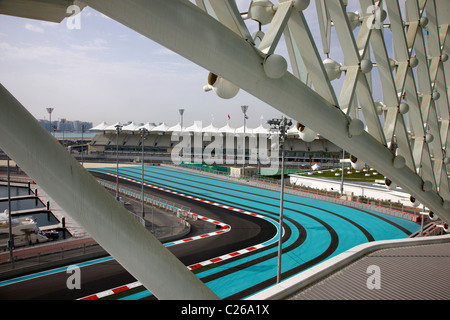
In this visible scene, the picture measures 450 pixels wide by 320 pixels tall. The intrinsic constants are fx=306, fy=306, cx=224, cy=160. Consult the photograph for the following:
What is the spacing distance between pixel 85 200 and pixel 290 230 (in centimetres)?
2022

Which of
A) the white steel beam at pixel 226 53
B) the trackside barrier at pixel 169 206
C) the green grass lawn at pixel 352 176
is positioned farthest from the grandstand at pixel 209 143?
the white steel beam at pixel 226 53

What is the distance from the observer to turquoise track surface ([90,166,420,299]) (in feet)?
45.3

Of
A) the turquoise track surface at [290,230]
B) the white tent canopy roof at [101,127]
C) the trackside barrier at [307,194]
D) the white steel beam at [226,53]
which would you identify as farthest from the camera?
the white tent canopy roof at [101,127]

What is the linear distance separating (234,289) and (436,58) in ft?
35.1

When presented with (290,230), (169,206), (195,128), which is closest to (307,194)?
(290,230)

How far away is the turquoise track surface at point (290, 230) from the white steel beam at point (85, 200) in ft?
35.6

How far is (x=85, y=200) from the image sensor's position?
1774 mm

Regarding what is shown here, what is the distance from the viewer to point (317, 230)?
2092 centimetres

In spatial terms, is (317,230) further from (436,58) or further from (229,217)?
(436,58)

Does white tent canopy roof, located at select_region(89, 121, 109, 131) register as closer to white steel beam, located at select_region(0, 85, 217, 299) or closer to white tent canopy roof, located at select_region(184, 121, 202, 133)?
white tent canopy roof, located at select_region(184, 121, 202, 133)

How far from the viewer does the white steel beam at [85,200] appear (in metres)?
1.62

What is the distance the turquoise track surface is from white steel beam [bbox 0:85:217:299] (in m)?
10.9

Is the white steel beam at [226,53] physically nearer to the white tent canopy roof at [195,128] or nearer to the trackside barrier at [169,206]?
the trackside barrier at [169,206]
